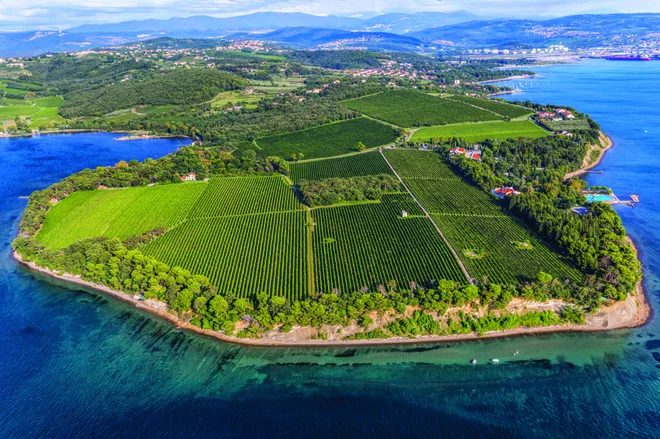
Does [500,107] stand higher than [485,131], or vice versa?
[500,107]

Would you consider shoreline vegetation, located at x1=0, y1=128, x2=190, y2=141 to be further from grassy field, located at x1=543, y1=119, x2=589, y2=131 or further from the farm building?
grassy field, located at x1=543, y1=119, x2=589, y2=131

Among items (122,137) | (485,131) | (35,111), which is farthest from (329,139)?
(35,111)

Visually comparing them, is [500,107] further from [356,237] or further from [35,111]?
[35,111]

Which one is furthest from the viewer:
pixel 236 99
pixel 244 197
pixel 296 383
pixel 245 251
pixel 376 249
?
pixel 236 99

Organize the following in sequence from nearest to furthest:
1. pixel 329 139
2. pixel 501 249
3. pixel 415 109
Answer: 1. pixel 501 249
2. pixel 329 139
3. pixel 415 109

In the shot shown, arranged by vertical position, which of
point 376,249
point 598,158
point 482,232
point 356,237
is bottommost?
point 598,158
